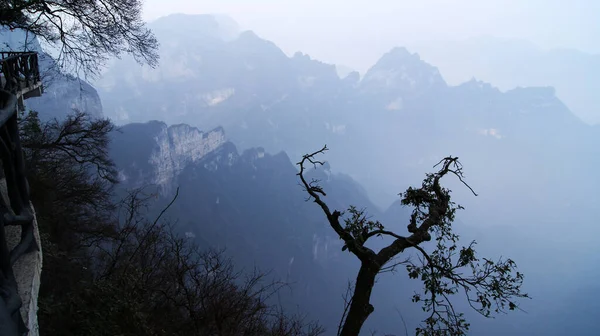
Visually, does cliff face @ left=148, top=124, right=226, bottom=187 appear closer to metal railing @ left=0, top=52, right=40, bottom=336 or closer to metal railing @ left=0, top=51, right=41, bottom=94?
metal railing @ left=0, top=51, right=41, bottom=94

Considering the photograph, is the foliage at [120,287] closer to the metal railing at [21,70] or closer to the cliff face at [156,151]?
the metal railing at [21,70]

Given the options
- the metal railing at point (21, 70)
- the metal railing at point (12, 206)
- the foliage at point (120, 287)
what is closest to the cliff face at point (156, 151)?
the foliage at point (120, 287)

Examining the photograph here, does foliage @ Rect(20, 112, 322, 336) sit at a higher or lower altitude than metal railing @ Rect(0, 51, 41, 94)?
lower

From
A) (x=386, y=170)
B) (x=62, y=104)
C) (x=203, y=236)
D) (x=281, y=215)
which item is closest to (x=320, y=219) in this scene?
(x=281, y=215)

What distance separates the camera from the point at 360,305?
187 inches

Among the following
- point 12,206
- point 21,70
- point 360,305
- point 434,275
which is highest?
point 21,70

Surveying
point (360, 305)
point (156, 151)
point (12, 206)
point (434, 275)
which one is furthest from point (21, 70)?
point (156, 151)

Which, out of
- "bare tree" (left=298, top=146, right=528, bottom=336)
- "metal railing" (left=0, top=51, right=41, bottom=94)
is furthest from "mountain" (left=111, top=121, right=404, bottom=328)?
"bare tree" (left=298, top=146, right=528, bottom=336)

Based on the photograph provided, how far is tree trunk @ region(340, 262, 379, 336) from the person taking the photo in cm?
472

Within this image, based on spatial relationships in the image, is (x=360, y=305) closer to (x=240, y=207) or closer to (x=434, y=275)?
(x=434, y=275)

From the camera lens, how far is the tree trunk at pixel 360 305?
472cm

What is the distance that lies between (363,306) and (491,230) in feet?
507

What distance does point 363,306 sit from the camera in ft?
15.5

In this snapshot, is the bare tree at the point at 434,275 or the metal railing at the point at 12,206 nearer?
the metal railing at the point at 12,206
